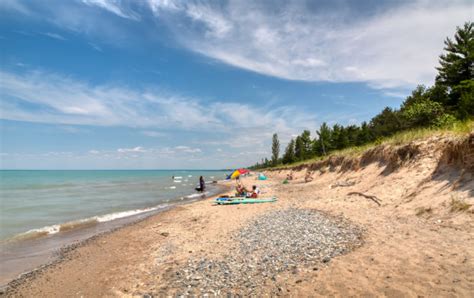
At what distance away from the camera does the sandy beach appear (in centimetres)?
481

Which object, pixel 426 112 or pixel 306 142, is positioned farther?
pixel 306 142

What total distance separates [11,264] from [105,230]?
4.98 meters

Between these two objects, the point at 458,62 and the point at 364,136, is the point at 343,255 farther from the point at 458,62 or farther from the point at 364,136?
the point at 364,136

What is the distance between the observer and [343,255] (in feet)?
20.1

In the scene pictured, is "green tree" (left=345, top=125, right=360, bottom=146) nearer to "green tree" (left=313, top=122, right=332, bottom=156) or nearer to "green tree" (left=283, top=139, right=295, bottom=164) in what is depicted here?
"green tree" (left=313, top=122, right=332, bottom=156)

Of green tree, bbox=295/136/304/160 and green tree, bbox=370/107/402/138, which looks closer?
green tree, bbox=370/107/402/138

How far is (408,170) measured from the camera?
1306 centimetres

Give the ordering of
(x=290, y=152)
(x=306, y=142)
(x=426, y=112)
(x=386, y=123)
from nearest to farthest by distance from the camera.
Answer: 1. (x=426, y=112)
2. (x=386, y=123)
3. (x=306, y=142)
4. (x=290, y=152)

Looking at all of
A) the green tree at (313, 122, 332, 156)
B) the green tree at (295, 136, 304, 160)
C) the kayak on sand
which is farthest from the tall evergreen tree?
the kayak on sand

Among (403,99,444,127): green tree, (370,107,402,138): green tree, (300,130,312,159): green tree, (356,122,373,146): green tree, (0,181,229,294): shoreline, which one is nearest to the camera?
(0,181,229,294): shoreline

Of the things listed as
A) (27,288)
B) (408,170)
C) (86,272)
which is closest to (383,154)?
(408,170)

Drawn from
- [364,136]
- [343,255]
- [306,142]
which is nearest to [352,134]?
[364,136]

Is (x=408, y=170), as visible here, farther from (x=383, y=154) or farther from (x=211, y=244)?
(x=211, y=244)

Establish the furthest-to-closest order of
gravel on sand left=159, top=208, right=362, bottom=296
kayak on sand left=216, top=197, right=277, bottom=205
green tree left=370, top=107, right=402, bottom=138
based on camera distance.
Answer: green tree left=370, top=107, right=402, bottom=138
kayak on sand left=216, top=197, right=277, bottom=205
gravel on sand left=159, top=208, right=362, bottom=296
